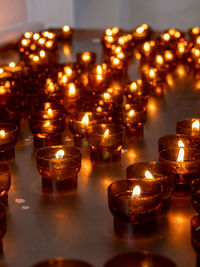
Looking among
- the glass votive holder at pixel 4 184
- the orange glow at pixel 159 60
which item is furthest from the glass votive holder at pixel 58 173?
the orange glow at pixel 159 60

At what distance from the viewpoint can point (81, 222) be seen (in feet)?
4.29

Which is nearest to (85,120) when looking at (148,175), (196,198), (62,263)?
(148,175)

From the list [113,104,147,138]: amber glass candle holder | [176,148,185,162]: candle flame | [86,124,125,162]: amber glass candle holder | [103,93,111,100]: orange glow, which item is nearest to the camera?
[176,148,185,162]: candle flame

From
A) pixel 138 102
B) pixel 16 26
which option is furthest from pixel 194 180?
pixel 16 26

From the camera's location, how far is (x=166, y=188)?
1.35 m

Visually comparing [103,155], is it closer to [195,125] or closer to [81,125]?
[81,125]

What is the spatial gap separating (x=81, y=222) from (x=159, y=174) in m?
0.22

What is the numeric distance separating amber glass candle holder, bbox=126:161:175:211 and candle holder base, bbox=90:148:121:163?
22cm

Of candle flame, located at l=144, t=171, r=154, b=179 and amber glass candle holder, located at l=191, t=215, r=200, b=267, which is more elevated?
candle flame, located at l=144, t=171, r=154, b=179

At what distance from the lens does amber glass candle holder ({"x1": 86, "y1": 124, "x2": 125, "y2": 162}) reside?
5.41ft

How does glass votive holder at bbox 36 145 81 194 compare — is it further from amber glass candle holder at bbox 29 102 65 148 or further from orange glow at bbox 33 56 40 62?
orange glow at bbox 33 56 40 62

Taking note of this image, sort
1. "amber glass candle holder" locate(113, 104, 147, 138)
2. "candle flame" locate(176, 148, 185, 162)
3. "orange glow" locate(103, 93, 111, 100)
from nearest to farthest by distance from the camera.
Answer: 1. "candle flame" locate(176, 148, 185, 162)
2. "amber glass candle holder" locate(113, 104, 147, 138)
3. "orange glow" locate(103, 93, 111, 100)

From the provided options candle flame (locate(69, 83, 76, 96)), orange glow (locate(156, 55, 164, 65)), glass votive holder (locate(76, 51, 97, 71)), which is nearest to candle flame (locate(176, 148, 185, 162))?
candle flame (locate(69, 83, 76, 96))

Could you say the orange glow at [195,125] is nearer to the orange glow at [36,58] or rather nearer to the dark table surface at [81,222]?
the dark table surface at [81,222]
